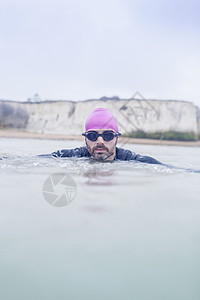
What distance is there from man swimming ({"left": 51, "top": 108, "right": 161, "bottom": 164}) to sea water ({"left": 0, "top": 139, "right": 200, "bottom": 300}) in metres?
2.04

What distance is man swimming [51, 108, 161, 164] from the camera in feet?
16.7

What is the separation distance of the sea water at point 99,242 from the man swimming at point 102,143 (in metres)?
2.04

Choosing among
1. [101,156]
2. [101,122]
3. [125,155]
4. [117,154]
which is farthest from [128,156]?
[101,122]

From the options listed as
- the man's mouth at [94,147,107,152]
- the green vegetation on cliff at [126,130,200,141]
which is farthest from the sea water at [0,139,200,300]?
the green vegetation on cliff at [126,130,200,141]

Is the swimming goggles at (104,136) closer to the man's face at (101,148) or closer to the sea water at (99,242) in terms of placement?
the man's face at (101,148)

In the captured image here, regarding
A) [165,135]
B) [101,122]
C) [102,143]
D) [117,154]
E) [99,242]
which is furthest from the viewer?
[165,135]

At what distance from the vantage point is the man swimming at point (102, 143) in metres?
5.09

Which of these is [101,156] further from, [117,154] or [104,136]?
[117,154]

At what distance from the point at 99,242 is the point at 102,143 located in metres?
3.56

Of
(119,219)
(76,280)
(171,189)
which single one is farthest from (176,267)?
(171,189)

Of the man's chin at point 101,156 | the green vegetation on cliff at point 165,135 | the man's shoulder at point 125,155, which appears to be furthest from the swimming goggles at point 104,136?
the green vegetation on cliff at point 165,135

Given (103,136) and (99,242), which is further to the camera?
(103,136)

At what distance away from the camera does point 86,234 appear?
1.65 metres

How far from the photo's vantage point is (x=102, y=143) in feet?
16.6
